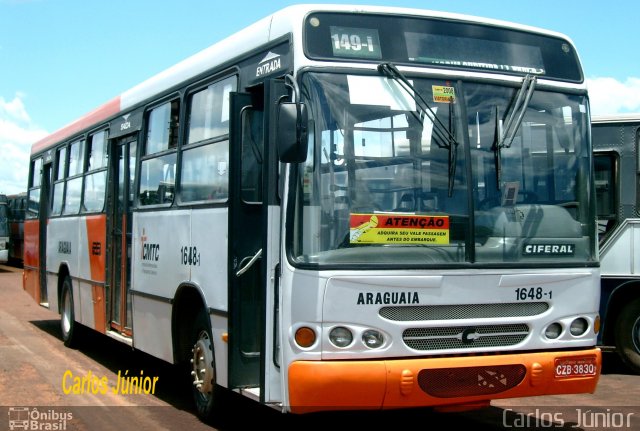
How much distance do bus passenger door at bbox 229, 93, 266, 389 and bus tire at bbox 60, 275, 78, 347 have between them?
6.37 m

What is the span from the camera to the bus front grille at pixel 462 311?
6072 millimetres

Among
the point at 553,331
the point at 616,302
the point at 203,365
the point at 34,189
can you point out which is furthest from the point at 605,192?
the point at 34,189

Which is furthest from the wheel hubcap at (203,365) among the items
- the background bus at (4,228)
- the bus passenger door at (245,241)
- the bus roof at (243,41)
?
the background bus at (4,228)

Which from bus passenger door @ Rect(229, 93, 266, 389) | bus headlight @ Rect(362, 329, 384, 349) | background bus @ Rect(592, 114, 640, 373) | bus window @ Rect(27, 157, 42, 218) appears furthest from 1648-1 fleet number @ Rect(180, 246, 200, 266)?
bus window @ Rect(27, 157, 42, 218)

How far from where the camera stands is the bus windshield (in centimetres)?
602

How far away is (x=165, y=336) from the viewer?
28.0 feet

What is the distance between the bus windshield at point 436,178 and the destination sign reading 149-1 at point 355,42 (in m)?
0.20

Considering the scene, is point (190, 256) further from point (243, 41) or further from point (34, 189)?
point (34, 189)

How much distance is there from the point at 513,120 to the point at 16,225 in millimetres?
32999

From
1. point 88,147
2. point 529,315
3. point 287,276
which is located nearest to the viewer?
point 287,276

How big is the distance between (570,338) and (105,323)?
621 centimetres

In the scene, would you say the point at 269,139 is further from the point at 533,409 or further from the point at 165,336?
the point at 533,409

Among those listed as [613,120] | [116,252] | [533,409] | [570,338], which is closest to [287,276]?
[570,338]

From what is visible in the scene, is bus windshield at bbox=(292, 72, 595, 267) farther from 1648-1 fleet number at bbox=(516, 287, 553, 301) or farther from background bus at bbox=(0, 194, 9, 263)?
background bus at bbox=(0, 194, 9, 263)
